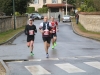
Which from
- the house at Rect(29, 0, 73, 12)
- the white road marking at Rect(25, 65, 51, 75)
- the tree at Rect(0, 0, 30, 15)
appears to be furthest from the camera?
the house at Rect(29, 0, 73, 12)

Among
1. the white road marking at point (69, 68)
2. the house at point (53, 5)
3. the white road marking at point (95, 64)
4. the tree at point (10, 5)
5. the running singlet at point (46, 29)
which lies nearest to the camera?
the white road marking at point (69, 68)

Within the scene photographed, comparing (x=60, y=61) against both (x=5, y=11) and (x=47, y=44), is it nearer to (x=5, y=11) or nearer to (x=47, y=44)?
(x=47, y=44)

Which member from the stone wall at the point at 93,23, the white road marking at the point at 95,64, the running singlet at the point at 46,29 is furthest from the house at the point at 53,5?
the white road marking at the point at 95,64

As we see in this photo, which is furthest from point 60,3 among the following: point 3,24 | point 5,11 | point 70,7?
point 3,24

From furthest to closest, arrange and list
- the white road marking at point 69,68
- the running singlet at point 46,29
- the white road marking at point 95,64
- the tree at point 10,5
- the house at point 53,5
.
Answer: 1. the house at point 53,5
2. the tree at point 10,5
3. the running singlet at point 46,29
4. the white road marking at point 95,64
5. the white road marking at point 69,68

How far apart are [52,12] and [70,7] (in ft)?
16.8

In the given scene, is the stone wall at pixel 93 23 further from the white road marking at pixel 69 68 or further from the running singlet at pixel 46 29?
the white road marking at pixel 69 68

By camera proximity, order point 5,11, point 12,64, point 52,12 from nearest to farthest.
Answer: point 12,64 → point 5,11 → point 52,12

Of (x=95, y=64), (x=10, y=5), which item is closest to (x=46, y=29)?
(x=95, y=64)

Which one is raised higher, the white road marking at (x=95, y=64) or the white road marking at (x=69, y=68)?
the white road marking at (x=69, y=68)

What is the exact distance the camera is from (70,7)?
92.6 meters

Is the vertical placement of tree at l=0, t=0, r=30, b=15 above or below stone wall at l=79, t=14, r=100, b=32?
above

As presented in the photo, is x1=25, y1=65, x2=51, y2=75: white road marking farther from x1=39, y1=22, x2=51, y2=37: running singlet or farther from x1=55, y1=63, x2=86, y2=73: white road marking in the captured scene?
x1=39, y1=22, x2=51, y2=37: running singlet

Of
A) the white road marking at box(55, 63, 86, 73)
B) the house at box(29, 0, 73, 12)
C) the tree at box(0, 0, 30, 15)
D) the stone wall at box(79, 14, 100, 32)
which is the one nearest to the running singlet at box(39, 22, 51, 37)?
the white road marking at box(55, 63, 86, 73)
